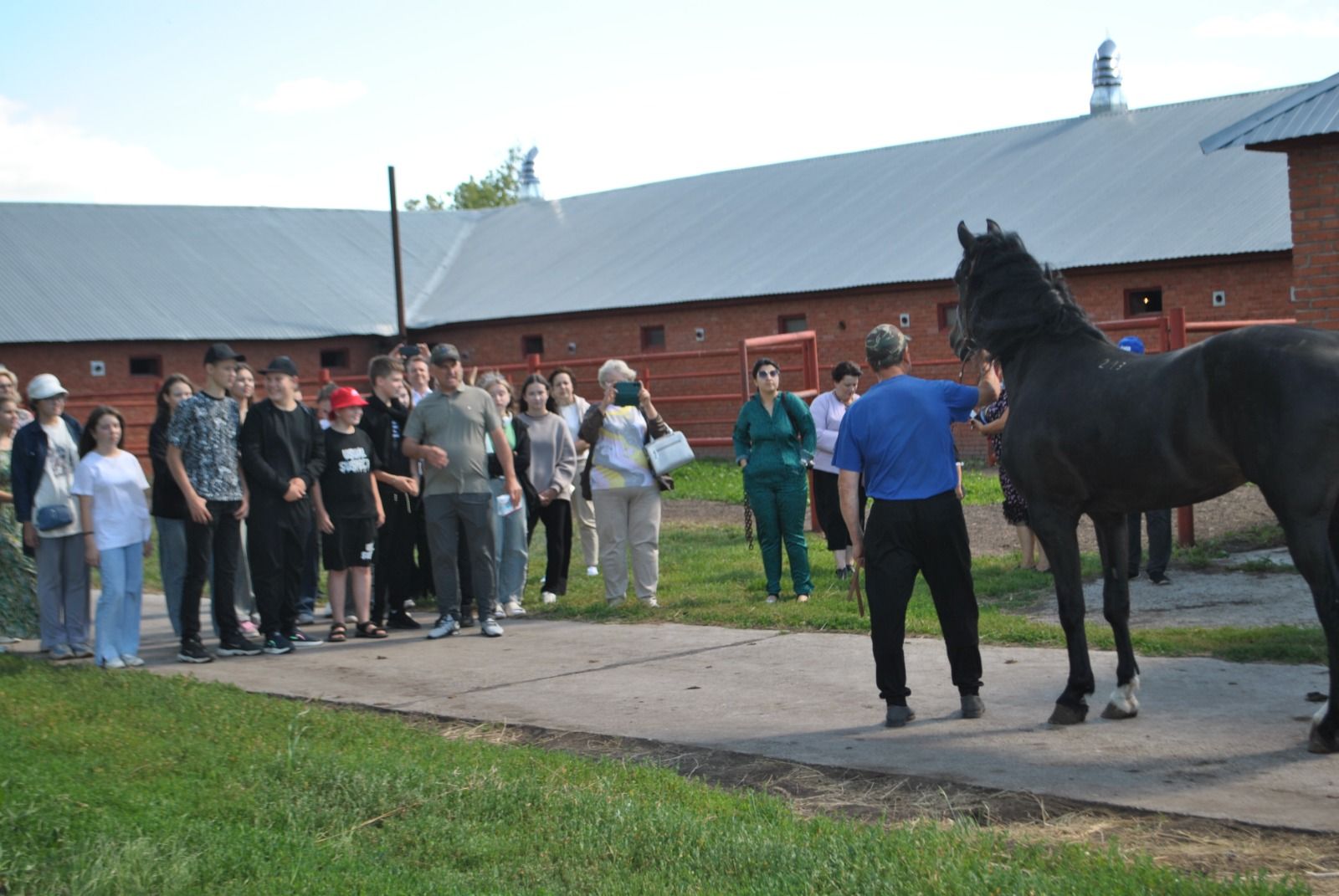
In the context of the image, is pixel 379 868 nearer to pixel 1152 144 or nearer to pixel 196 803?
pixel 196 803

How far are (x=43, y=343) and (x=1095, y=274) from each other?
24.3 metres

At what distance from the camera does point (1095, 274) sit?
2645cm

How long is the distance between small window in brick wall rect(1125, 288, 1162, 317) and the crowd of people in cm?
1516

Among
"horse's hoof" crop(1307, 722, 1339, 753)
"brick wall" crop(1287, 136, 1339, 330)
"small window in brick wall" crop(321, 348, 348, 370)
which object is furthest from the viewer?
"small window in brick wall" crop(321, 348, 348, 370)

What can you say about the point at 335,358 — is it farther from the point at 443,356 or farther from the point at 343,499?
the point at 443,356

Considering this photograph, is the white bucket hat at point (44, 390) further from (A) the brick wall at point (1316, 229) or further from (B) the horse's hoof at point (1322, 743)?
(A) the brick wall at point (1316, 229)

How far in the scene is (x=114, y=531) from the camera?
9.97m

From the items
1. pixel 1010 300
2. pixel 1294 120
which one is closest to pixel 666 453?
pixel 1010 300

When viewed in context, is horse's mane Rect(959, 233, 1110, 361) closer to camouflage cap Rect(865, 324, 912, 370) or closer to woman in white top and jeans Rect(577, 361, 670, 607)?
camouflage cap Rect(865, 324, 912, 370)

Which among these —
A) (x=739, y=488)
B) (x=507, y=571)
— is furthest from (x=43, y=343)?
(x=507, y=571)

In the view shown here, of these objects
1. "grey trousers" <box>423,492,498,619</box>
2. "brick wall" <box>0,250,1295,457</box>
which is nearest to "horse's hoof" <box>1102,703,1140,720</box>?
"grey trousers" <box>423,492,498,619</box>

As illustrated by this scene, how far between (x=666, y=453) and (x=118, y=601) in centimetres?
417

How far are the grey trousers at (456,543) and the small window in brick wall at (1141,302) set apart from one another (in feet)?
60.5

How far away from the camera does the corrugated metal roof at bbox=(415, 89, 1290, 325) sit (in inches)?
1037
